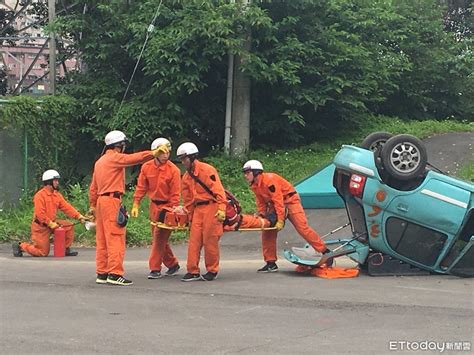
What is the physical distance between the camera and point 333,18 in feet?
69.5

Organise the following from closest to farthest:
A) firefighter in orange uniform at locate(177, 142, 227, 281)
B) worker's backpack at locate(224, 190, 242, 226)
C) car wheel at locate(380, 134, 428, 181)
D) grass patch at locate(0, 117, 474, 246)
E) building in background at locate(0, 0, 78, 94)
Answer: car wheel at locate(380, 134, 428, 181) < firefighter in orange uniform at locate(177, 142, 227, 281) < worker's backpack at locate(224, 190, 242, 226) < grass patch at locate(0, 117, 474, 246) < building in background at locate(0, 0, 78, 94)

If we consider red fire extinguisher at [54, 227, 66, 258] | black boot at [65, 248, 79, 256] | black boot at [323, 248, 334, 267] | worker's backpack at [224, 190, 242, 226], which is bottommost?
black boot at [65, 248, 79, 256]

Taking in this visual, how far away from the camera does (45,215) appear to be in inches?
520

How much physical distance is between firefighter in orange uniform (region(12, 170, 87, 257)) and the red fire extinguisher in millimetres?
98

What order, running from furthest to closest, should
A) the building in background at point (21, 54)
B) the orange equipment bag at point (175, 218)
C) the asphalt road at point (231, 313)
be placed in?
the building in background at point (21, 54) → the orange equipment bag at point (175, 218) → the asphalt road at point (231, 313)

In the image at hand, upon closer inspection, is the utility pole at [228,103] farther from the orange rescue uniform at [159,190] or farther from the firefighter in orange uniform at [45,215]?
the orange rescue uniform at [159,190]

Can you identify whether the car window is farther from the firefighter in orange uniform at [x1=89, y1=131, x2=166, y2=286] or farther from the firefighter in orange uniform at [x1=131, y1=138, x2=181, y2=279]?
the firefighter in orange uniform at [x1=89, y1=131, x2=166, y2=286]

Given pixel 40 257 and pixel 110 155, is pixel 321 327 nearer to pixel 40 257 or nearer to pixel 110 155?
pixel 110 155

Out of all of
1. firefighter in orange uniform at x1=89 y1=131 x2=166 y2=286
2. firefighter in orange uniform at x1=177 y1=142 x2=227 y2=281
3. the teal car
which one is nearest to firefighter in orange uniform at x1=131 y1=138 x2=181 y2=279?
firefighter in orange uniform at x1=177 y1=142 x2=227 y2=281

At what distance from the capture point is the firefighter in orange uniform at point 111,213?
9.41 meters

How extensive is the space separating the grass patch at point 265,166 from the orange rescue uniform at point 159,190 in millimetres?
4668

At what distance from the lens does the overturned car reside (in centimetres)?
967

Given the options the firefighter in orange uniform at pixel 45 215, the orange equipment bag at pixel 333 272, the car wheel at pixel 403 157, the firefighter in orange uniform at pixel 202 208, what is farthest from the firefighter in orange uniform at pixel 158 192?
the firefighter in orange uniform at pixel 45 215

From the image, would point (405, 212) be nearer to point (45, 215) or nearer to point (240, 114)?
point (45, 215)
